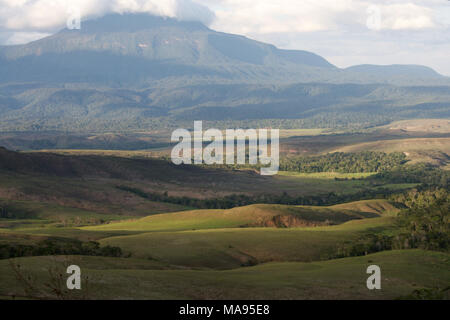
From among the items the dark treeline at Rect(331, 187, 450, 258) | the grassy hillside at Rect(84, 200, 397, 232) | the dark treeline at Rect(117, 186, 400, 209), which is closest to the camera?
the dark treeline at Rect(331, 187, 450, 258)

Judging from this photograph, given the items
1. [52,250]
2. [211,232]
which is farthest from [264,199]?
[52,250]

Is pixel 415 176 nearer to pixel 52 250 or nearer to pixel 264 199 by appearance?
pixel 264 199

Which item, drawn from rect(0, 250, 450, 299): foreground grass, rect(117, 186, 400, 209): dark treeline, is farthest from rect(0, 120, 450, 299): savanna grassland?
rect(117, 186, 400, 209): dark treeline

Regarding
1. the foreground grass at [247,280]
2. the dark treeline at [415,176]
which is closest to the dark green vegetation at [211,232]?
the foreground grass at [247,280]

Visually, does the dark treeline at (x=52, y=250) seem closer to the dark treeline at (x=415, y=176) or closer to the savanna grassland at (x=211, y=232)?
the savanna grassland at (x=211, y=232)

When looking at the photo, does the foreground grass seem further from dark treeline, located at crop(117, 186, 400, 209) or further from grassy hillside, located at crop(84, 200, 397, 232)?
dark treeline, located at crop(117, 186, 400, 209)
